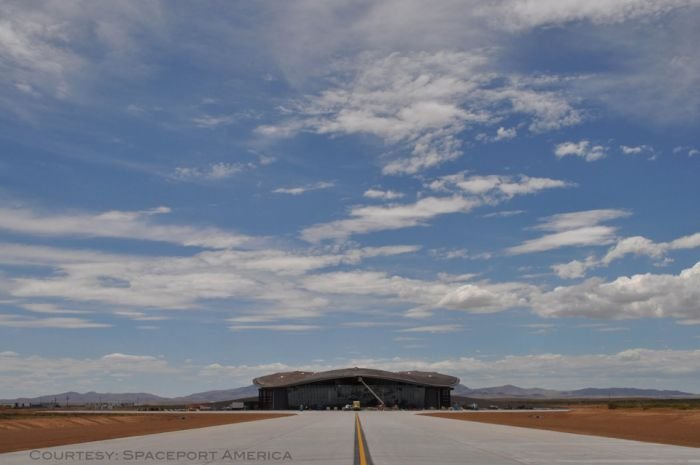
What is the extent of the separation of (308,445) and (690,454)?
57.1 ft

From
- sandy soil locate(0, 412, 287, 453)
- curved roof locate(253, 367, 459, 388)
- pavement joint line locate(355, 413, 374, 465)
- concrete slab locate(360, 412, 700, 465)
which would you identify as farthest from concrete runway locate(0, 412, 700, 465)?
curved roof locate(253, 367, 459, 388)

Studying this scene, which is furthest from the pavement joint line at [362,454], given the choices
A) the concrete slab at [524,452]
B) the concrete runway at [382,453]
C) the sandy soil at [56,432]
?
the sandy soil at [56,432]

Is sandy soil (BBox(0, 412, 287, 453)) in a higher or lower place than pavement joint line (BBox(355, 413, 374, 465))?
lower

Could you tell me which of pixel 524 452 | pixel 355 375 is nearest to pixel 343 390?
pixel 355 375

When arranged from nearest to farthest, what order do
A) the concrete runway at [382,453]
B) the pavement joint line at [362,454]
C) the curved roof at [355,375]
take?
the pavement joint line at [362,454]
the concrete runway at [382,453]
the curved roof at [355,375]

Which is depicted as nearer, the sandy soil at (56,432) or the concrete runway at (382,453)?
the concrete runway at (382,453)

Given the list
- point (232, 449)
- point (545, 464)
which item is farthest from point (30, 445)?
point (545, 464)

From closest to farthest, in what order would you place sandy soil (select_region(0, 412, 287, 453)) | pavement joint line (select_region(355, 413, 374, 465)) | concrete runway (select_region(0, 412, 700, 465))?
1. pavement joint line (select_region(355, 413, 374, 465))
2. concrete runway (select_region(0, 412, 700, 465))
3. sandy soil (select_region(0, 412, 287, 453))

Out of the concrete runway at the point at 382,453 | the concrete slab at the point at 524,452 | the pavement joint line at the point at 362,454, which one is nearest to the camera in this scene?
the pavement joint line at the point at 362,454

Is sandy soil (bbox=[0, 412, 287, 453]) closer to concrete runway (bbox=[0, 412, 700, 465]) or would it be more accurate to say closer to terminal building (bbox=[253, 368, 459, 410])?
concrete runway (bbox=[0, 412, 700, 465])

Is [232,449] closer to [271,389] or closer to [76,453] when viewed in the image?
[76,453]

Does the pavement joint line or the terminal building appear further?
the terminal building

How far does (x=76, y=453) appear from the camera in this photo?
33906 mm

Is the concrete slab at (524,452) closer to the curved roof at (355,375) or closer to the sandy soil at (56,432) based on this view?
the sandy soil at (56,432)
